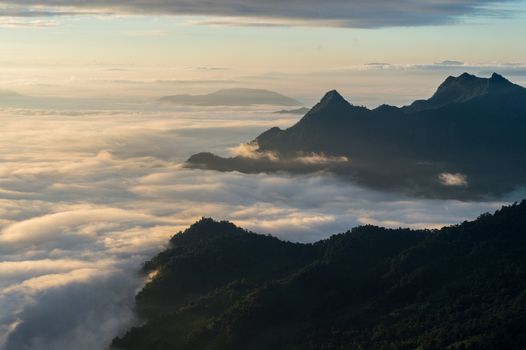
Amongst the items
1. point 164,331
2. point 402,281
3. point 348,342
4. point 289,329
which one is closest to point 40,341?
point 164,331

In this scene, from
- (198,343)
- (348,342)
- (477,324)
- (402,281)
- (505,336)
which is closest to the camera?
(505,336)

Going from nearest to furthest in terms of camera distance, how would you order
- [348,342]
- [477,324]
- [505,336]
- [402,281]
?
[505,336] → [477,324] → [348,342] → [402,281]

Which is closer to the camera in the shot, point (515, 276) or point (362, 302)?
point (515, 276)

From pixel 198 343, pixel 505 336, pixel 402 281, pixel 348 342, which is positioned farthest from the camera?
pixel 402 281

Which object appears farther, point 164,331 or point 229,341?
point 164,331

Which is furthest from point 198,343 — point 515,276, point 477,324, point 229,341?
point 515,276

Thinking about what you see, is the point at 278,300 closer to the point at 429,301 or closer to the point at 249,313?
the point at 249,313

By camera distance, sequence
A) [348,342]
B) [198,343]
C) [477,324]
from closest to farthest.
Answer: [477,324] → [348,342] → [198,343]

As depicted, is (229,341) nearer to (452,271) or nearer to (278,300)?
(278,300)
